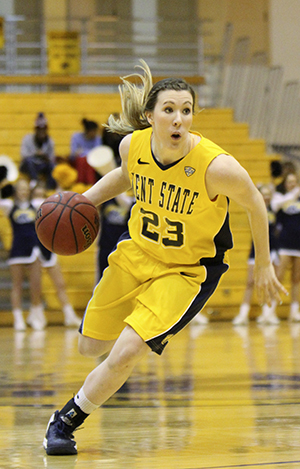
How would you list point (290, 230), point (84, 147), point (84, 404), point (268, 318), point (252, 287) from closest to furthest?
point (84, 404)
point (268, 318)
point (252, 287)
point (290, 230)
point (84, 147)

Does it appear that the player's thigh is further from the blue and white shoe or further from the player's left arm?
the player's left arm

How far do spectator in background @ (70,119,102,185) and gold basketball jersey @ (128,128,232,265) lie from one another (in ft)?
19.3

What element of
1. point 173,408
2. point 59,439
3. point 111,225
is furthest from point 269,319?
point 59,439

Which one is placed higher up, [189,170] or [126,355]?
[189,170]

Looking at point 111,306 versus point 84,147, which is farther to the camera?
point 84,147

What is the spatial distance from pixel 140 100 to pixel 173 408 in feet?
5.18

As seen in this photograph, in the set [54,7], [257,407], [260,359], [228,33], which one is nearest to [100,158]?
[260,359]

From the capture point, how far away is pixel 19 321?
24.0 ft

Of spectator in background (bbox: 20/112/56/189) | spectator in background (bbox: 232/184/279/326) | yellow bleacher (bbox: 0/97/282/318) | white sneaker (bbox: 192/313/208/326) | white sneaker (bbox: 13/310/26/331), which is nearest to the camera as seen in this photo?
white sneaker (bbox: 13/310/26/331)

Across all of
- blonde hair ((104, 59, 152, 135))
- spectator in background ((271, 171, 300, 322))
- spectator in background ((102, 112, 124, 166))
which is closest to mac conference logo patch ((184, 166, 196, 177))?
blonde hair ((104, 59, 152, 135))

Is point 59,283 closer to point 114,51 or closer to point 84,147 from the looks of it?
point 84,147

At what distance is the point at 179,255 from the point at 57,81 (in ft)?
34.3

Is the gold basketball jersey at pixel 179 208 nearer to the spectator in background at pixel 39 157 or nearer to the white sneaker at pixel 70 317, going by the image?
the white sneaker at pixel 70 317

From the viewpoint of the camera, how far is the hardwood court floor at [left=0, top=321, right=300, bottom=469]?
2.53 m
